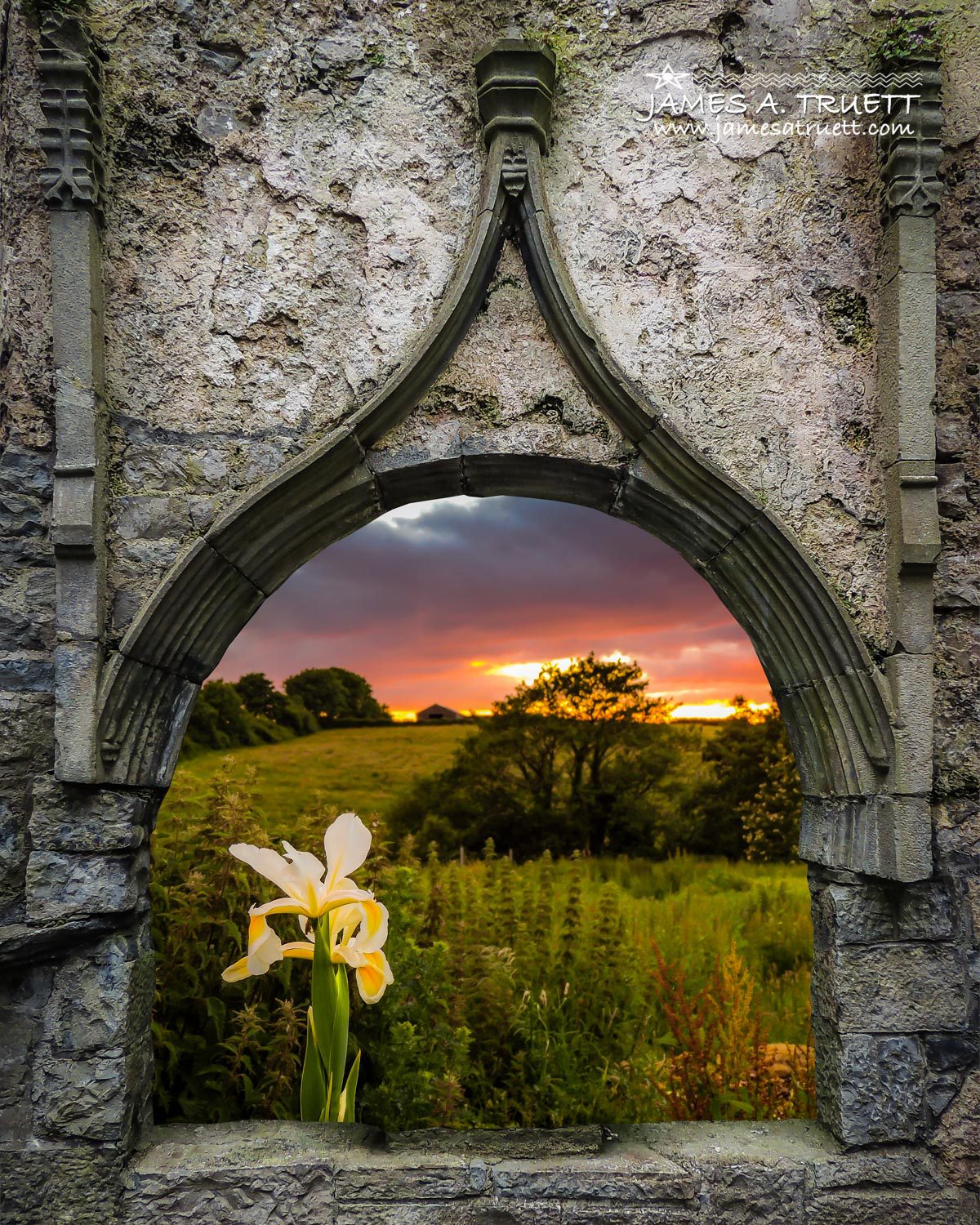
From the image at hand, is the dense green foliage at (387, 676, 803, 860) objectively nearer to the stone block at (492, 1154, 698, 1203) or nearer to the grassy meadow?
the grassy meadow

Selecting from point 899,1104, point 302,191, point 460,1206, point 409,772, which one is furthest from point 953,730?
point 409,772

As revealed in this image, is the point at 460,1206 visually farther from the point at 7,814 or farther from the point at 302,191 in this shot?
the point at 302,191

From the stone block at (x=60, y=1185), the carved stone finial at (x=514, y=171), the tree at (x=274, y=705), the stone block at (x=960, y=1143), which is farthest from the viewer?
the tree at (x=274, y=705)

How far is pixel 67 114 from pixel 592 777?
719 centimetres

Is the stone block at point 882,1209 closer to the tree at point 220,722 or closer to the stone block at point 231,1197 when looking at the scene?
the stone block at point 231,1197

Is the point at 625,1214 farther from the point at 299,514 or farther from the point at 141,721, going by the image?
the point at 299,514

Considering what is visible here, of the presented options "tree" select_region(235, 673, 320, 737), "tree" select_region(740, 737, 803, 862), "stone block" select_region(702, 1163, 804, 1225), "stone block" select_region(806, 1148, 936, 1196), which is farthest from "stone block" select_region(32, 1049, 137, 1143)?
"tree" select_region(740, 737, 803, 862)

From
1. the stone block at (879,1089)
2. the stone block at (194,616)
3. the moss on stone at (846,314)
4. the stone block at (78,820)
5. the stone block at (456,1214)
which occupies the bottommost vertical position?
the stone block at (456,1214)

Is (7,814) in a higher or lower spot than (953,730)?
lower

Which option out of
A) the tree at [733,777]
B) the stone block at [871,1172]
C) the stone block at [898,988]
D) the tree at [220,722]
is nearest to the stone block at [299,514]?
the stone block at [898,988]

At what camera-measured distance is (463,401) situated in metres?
2.15

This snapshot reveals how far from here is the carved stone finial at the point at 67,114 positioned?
196 centimetres

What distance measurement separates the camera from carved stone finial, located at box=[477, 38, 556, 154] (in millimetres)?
2066

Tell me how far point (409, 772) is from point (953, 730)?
21.7 ft
